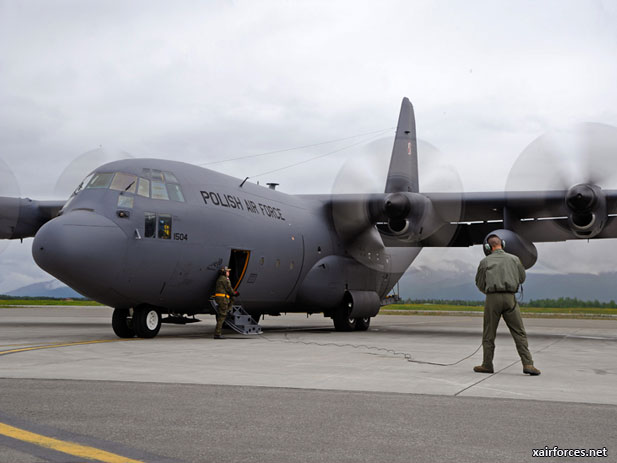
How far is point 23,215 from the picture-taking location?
2184 centimetres

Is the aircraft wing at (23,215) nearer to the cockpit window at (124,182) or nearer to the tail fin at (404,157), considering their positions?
the cockpit window at (124,182)

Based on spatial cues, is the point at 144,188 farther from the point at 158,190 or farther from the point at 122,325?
the point at 122,325

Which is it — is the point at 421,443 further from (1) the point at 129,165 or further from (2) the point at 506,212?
(2) the point at 506,212

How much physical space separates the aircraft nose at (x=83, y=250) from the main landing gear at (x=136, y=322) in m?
1.29

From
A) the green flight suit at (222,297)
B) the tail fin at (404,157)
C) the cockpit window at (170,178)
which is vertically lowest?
the green flight suit at (222,297)

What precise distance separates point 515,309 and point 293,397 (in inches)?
162

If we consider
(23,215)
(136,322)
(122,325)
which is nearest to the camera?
(136,322)

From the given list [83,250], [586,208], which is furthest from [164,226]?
[586,208]

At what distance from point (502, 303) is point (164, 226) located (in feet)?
26.6

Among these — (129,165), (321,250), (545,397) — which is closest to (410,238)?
(321,250)

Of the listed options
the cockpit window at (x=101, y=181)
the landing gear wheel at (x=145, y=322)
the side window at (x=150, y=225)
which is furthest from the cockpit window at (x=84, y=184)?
the landing gear wheel at (x=145, y=322)

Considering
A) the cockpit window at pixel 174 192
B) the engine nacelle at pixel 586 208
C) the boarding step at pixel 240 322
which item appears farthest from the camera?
the engine nacelle at pixel 586 208

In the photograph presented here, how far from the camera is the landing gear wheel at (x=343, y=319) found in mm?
21031

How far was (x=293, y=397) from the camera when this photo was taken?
6699 mm
